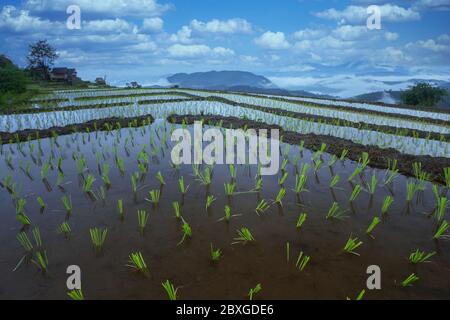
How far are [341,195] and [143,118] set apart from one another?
6.27 meters

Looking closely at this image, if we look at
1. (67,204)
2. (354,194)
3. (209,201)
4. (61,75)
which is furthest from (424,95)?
(61,75)

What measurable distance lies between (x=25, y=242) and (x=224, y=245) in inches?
67.6

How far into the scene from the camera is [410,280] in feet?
7.66

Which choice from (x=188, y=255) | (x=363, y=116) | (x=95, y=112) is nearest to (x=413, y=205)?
(x=188, y=255)

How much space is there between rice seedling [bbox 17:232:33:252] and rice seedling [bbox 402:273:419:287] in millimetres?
2942

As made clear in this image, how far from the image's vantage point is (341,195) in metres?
3.89

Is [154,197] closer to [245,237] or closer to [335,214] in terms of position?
[245,237]

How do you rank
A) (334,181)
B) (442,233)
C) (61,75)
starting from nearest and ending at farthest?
(442,233), (334,181), (61,75)

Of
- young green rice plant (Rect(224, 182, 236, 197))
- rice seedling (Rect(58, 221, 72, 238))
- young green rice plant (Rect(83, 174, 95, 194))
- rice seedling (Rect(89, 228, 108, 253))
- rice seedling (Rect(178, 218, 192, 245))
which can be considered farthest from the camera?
young green rice plant (Rect(83, 174, 95, 194))

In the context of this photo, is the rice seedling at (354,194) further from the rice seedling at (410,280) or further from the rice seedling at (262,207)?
the rice seedling at (410,280)

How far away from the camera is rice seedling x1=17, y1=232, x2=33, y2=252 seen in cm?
276

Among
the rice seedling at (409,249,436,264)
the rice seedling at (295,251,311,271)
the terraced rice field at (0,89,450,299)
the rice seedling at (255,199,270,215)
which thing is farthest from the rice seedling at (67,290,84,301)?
the rice seedling at (409,249,436,264)
